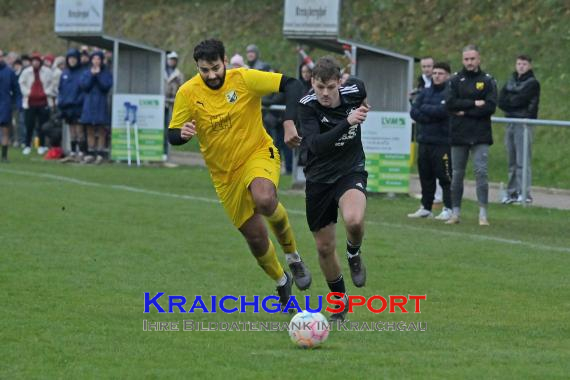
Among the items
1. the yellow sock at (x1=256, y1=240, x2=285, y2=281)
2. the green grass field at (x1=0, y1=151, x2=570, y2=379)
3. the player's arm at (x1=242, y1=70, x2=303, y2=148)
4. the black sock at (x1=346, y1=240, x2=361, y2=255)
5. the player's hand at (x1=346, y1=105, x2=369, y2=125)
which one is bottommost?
the green grass field at (x1=0, y1=151, x2=570, y2=379)

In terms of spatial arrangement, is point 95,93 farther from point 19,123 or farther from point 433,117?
point 433,117

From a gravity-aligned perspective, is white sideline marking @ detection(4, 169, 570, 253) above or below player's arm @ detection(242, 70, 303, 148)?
below

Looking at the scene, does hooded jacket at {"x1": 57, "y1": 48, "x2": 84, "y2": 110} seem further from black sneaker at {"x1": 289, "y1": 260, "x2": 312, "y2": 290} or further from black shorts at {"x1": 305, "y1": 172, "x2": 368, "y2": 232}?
black shorts at {"x1": 305, "y1": 172, "x2": 368, "y2": 232}

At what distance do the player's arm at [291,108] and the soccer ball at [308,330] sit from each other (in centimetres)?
149

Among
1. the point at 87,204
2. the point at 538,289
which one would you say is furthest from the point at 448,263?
the point at 87,204

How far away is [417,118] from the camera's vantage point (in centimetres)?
1778

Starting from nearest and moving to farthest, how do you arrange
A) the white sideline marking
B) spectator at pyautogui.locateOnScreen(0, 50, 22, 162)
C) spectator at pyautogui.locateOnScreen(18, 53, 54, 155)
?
the white sideline marking → spectator at pyautogui.locateOnScreen(0, 50, 22, 162) → spectator at pyautogui.locateOnScreen(18, 53, 54, 155)

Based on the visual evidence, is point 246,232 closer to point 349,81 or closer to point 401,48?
point 349,81

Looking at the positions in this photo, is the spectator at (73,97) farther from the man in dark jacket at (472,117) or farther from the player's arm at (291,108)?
the player's arm at (291,108)

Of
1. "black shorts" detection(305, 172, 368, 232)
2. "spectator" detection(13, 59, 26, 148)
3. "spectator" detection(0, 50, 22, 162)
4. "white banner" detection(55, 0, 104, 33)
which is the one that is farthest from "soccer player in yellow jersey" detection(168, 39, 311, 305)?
"spectator" detection(13, 59, 26, 148)

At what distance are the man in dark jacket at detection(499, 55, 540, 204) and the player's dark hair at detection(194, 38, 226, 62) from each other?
10.3 metres

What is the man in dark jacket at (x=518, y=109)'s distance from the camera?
1984 cm

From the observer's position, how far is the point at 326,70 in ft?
30.8

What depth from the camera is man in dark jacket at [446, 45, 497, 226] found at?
54.0 ft
